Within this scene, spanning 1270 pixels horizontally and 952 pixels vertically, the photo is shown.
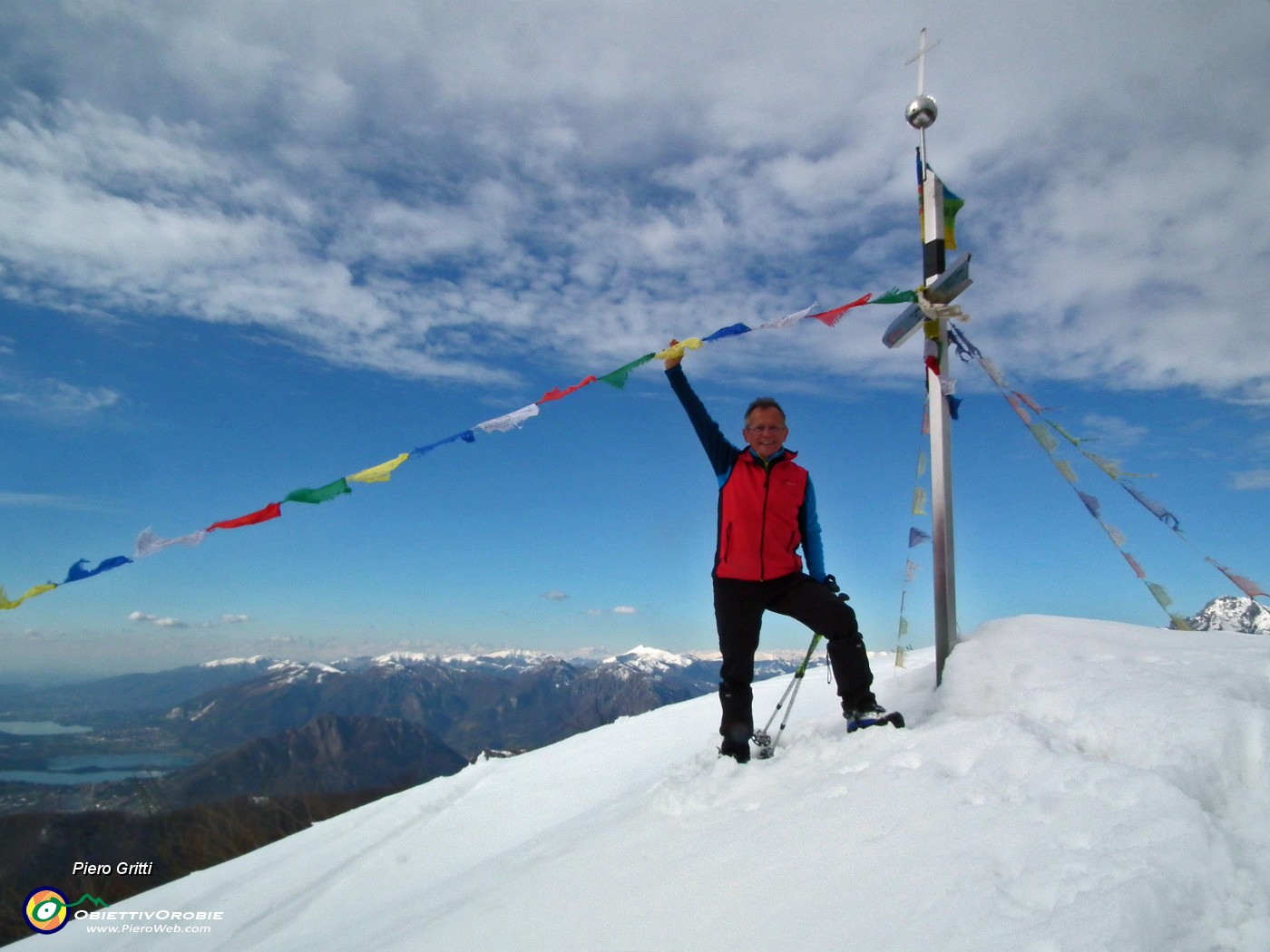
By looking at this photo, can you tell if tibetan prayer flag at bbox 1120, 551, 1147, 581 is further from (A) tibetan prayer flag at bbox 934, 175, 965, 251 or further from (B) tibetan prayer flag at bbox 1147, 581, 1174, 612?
(A) tibetan prayer flag at bbox 934, 175, 965, 251

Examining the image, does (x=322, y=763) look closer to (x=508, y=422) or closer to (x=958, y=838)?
(x=508, y=422)

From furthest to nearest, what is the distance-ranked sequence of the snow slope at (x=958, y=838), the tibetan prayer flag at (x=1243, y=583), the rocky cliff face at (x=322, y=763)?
1. the rocky cliff face at (x=322, y=763)
2. the tibetan prayer flag at (x=1243, y=583)
3. the snow slope at (x=958, y=838)

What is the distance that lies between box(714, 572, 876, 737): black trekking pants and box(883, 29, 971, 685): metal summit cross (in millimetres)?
743

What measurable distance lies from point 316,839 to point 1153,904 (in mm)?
7879

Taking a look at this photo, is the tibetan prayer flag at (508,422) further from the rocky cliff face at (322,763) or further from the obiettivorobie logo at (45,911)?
the rocky cliff face at (322,763)

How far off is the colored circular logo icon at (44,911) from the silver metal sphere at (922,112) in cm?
1037

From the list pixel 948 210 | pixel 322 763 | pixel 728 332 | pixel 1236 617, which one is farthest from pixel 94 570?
pixel 322 763

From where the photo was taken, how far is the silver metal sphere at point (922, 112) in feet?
15.1

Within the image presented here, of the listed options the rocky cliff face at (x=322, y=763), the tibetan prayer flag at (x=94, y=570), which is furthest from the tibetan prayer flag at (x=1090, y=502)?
the rocky cliff face at (x=322, y=763)

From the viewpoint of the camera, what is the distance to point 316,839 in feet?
23.4

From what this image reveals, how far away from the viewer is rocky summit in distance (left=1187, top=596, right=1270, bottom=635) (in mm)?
4093

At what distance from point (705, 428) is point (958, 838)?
106 inches

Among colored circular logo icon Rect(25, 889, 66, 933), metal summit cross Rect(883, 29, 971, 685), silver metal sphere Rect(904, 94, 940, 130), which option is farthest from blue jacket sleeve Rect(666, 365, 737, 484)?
colored circular logo icon Rect(25, 889, 66, 933)

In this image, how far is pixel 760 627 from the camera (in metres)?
4.05
